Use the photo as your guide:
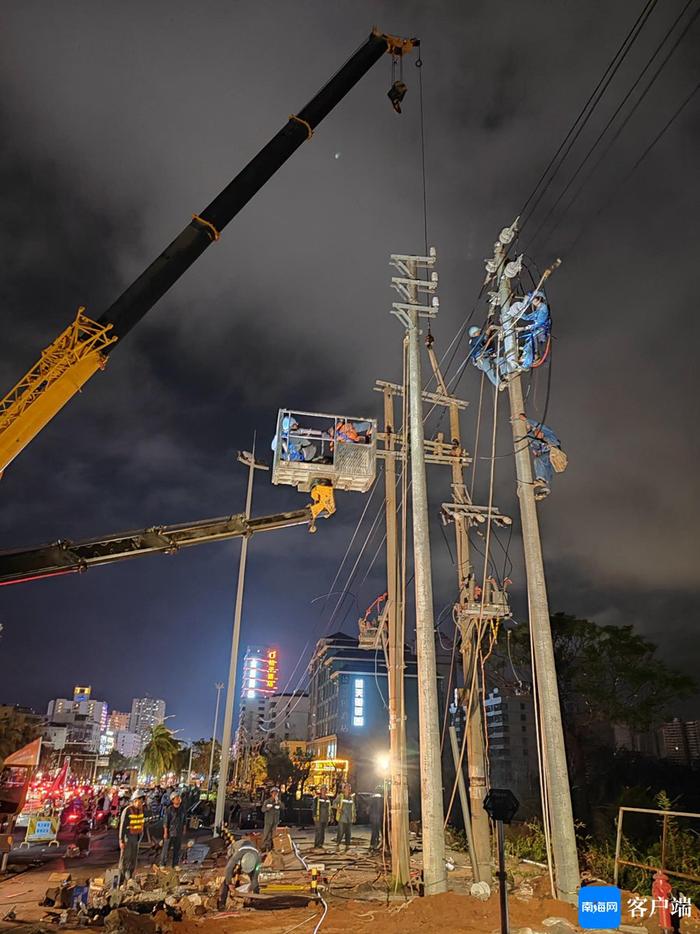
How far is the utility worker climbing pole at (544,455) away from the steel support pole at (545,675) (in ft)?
1.08

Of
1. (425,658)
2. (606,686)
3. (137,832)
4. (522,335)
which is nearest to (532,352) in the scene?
(522,335)

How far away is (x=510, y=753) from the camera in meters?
58.4

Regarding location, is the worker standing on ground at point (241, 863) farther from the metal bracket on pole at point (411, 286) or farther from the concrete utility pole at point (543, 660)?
the metal bracket on pole at point (411, 286)

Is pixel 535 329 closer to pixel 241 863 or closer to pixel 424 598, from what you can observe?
pixel 424 598

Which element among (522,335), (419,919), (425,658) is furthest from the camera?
(522,335)

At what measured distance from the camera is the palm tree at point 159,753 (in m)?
55.8

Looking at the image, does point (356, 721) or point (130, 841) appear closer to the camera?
point (130, 841)

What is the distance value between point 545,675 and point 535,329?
6517 millimetres

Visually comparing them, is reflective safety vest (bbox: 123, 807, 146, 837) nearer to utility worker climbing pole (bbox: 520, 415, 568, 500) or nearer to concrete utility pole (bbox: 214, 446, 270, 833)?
concrete utility pole (bbox: 214, 446, 270, 833)

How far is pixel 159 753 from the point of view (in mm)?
56094

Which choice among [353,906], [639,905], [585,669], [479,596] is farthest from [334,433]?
[585,669]

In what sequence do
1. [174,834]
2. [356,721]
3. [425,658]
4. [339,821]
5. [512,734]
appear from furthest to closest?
[512,734] → [356,721] → [339,821] → [174,834] → [425,658]

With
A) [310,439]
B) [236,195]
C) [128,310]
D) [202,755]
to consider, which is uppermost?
[236,195]

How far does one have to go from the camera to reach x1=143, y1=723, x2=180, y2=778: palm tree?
55844mm
